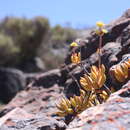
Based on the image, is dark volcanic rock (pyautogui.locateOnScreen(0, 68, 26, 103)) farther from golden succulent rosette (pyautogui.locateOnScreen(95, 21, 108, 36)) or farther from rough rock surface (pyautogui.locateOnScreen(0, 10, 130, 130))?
golden succulent rosette (pyautogui.locateOnScreen(95, 21, 108, 36))

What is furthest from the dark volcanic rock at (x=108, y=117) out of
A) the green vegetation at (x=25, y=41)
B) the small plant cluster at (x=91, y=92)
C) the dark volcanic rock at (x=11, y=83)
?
the green vegetation at (x=25, y=41)

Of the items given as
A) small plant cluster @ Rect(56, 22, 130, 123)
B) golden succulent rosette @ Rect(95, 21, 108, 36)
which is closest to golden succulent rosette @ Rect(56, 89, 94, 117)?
small plant cluster @ Rect(56, 22, 130, 123)

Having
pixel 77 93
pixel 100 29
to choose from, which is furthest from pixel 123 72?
pixel 77 93

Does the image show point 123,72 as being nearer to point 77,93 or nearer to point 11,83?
point 77,93

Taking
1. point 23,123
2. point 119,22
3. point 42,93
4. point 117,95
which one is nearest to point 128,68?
point 117,95

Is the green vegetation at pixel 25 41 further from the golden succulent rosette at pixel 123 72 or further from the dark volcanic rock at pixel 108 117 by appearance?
the dark volcanic rock at pixel 108 117

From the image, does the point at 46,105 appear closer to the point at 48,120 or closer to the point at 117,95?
the point at 48,120
